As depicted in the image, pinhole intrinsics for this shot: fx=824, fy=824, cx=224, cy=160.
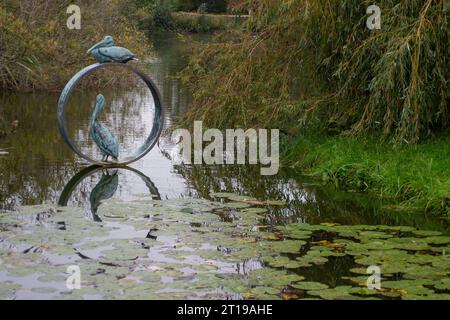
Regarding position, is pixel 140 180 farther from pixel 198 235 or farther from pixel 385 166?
pixel 385 166

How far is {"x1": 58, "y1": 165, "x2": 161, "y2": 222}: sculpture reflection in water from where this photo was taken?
7.16m

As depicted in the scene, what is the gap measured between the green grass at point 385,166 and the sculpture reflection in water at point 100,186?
1.82m

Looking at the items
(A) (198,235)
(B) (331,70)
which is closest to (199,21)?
(B) (331,70)

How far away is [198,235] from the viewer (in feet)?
20.0

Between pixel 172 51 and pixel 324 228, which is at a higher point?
pixel 172 51

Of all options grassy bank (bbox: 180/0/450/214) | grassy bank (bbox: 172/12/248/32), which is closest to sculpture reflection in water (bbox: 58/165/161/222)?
grassy bank (bbox: 180/0/450/214)

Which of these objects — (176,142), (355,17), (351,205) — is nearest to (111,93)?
(176,142)

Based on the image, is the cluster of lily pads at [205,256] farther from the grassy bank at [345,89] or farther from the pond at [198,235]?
the grassy bank at [345,89]

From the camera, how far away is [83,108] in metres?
13.8

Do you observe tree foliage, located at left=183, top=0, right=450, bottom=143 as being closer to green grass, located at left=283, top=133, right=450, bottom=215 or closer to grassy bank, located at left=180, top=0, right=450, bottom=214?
grassy bank, located at left=180, top=0, right=450, bottom=214

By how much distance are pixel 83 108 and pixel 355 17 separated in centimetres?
651

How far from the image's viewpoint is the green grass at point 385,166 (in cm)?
727

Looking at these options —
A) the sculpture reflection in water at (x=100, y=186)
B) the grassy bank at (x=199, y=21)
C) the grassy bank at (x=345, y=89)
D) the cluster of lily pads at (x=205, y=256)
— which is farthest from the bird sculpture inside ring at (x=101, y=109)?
the grassy bank at (x=199, y=21)
